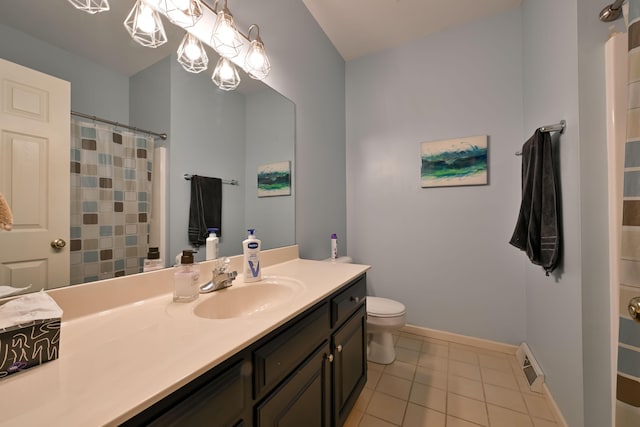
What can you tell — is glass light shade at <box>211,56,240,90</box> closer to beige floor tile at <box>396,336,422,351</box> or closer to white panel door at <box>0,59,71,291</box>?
white panel door at <box>0,59,71,291</box>

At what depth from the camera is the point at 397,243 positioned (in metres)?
2.27

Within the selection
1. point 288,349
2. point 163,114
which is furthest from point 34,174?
point 288,349

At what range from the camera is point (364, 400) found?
144 centimetres

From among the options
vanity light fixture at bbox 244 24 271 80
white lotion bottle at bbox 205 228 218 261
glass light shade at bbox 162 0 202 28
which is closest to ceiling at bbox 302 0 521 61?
vanity light fixture at bbox 244 24 271 80

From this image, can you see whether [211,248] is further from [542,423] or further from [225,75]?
[542,423]

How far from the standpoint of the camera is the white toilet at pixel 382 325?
5.53 feet

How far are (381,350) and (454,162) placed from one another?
63.4 inches

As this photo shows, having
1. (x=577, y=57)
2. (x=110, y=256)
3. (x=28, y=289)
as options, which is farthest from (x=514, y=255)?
(x=28, y=289)

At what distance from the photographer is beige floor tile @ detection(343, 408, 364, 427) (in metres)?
1.27

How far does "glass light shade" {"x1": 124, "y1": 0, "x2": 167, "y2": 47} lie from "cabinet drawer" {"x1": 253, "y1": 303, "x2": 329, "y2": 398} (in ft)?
3.83

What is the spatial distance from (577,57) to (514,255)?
4.40ft

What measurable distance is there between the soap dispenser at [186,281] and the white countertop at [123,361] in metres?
0.03

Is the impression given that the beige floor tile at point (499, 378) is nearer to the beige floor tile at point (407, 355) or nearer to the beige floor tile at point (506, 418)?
the beige floor tile at point (506, 418)

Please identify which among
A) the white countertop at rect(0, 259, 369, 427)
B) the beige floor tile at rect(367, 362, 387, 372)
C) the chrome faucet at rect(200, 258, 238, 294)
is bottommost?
the beige floor tile at rect(367, 362, 387, 372)
